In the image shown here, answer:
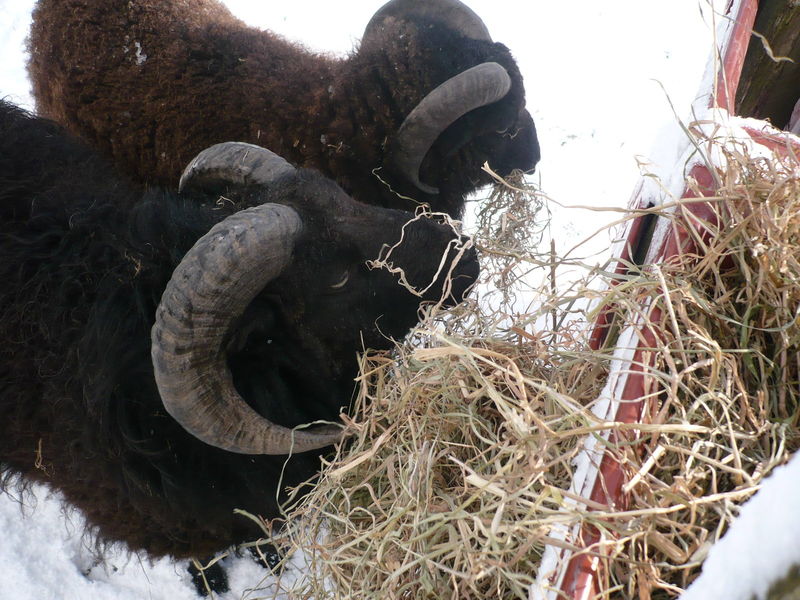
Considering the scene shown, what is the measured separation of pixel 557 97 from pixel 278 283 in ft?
20.1

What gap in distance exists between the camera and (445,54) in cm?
495

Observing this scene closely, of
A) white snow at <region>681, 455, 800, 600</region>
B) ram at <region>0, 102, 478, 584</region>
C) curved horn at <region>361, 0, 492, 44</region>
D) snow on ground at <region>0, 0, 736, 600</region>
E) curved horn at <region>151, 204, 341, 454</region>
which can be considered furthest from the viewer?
curved horn at <region>361, 0, 492, 44</region>

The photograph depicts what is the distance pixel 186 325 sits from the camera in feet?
7.81

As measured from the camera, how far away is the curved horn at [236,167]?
10.3 feet

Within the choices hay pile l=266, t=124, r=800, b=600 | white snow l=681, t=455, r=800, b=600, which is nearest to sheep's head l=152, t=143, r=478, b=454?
hay pile l=266, t=124, r=800, b=600

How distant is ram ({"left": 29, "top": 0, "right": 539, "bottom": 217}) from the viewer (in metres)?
4.71

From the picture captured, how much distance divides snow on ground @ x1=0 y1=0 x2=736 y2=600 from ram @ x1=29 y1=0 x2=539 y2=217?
3.93 ft

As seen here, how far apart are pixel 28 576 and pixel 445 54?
5.63 m

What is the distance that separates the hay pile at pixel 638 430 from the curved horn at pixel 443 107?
2.72m

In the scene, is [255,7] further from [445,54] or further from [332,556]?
[332,556]

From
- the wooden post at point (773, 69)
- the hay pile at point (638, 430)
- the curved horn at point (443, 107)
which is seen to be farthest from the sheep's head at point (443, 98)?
the hay pile at point (638, 430)

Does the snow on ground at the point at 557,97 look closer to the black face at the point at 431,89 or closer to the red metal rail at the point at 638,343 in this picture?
the black face at the point at 431,89

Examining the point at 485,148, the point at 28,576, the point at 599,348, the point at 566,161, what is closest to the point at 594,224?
the point at 566,161

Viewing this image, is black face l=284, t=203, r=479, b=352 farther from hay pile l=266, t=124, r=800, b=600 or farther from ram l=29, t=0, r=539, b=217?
ram l=29, t=0, r=539, b=217
